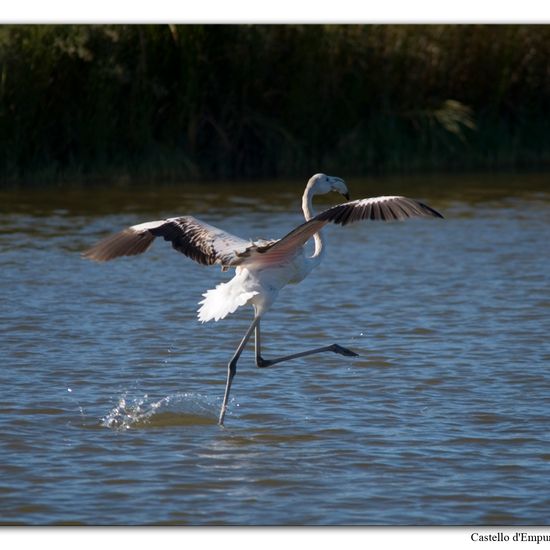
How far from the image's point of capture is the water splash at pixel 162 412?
7020 mm

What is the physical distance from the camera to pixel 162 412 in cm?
718

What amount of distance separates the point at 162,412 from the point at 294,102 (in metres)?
11.7

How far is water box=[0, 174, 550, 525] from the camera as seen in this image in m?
5.72

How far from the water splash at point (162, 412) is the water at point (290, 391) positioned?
0.04ft

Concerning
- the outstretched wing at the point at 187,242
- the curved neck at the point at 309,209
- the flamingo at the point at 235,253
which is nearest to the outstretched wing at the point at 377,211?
the flamingo at the point at 235,253

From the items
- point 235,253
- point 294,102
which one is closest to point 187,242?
point 235,253

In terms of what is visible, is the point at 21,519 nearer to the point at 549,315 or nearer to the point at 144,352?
the point at 144,352

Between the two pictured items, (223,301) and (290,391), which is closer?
(223,301)

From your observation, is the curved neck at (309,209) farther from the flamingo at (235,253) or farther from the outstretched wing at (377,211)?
the outstretched wing at (377,211)

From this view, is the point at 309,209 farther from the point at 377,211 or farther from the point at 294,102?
the point at 294,102
